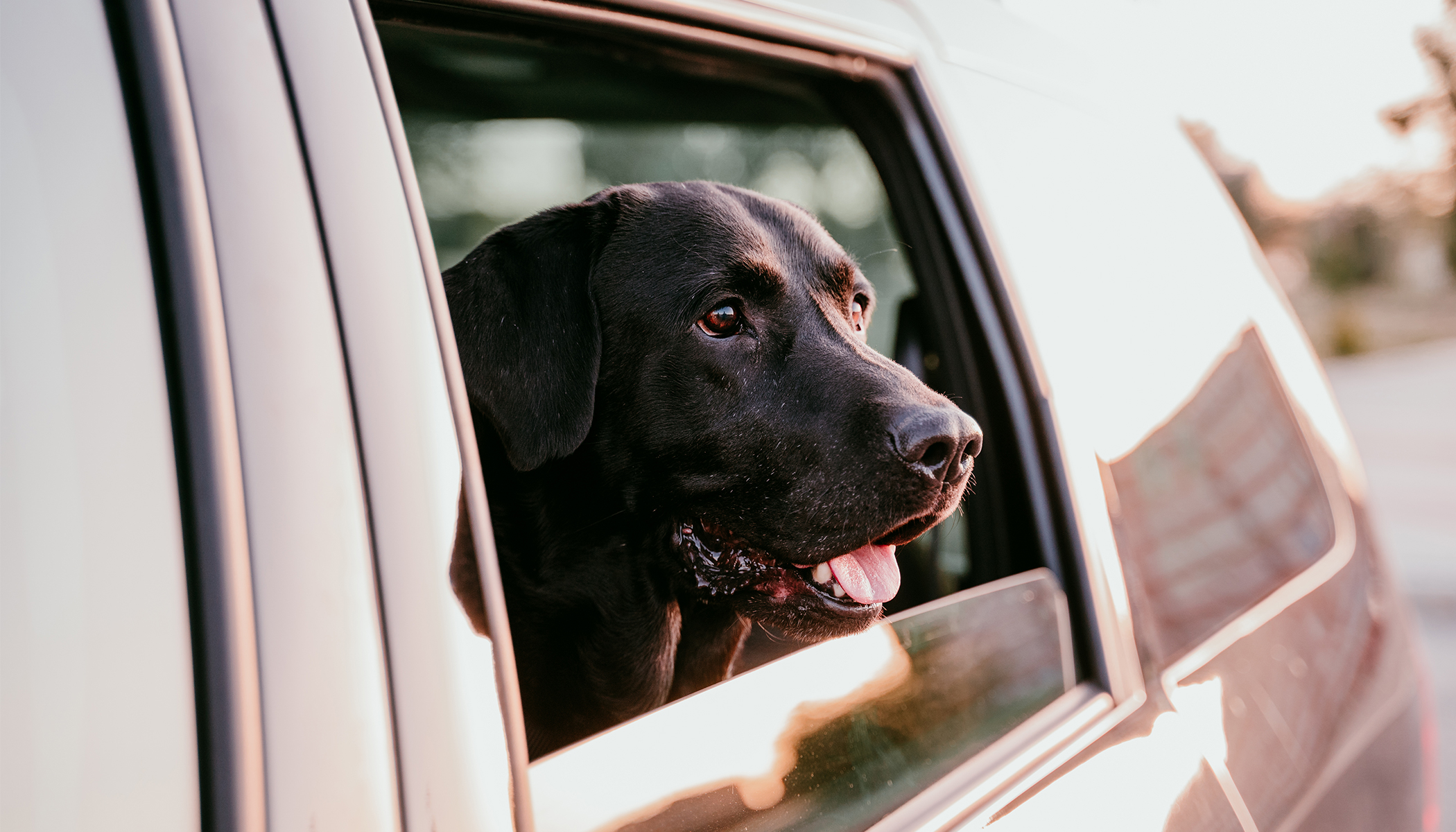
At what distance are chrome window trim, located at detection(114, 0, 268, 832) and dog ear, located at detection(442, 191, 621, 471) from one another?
2.40ft

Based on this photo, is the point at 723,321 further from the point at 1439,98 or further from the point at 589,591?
the point at 1439,98

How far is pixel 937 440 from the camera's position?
4.81 ft

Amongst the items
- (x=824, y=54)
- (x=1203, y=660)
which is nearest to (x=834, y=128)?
(x=824, y=54)

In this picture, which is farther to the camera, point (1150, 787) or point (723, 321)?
point (723, 321)

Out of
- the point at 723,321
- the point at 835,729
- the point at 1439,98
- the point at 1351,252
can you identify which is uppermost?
the point at 1439,98

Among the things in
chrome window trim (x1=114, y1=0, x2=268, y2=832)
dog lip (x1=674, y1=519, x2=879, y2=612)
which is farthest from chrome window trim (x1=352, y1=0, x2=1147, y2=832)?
chrome window trim (x1=114, y1=0, x2=268, y2=832)

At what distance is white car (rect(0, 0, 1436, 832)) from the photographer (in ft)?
2.31

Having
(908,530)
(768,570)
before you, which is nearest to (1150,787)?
(908,530)

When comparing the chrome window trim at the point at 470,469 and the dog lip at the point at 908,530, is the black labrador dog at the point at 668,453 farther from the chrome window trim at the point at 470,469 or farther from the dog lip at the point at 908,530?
the chrome window trim at the point at 470,469

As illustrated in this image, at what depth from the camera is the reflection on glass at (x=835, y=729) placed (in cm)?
91

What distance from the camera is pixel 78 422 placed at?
711 millimetres

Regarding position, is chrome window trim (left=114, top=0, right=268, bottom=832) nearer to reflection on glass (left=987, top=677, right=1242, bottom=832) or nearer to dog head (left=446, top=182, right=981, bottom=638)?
dog head (left=446, top=182, right=981, bottom=638)

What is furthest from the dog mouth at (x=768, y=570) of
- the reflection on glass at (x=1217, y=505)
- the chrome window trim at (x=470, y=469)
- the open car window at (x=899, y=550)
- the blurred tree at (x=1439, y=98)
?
the blurred tree at (x=1439, y=98)

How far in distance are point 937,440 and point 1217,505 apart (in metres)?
0.77
